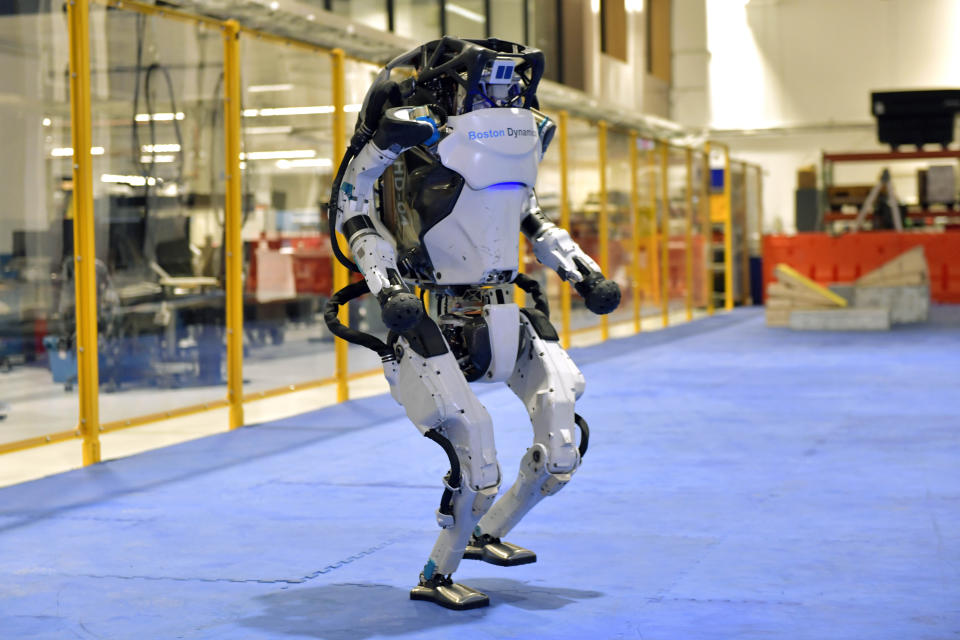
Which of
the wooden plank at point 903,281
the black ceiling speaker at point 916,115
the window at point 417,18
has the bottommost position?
the wooden plank at point 903,281

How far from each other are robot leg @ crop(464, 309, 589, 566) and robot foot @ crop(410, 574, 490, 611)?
44 centimetres

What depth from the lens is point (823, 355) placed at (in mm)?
14359

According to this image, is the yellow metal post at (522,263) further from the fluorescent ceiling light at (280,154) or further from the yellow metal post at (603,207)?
the fluorescent ceiling light at (280,154)

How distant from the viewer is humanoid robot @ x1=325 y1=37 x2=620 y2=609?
4465 mm

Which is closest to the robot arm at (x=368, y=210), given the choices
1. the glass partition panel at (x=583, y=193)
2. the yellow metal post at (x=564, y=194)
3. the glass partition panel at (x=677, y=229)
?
the yellow metal post at (x=564, y=194)

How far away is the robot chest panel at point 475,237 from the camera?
4574 mm

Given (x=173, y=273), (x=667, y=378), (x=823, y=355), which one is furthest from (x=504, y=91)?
(x=823, y=355)

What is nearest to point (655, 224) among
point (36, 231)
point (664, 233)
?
point (664, 233)

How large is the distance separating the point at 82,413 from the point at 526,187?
422 centimetres

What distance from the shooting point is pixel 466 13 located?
71.7ft

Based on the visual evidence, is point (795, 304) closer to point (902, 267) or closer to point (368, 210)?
point (902, 267)

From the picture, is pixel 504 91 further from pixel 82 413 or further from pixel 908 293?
pixel 908 293

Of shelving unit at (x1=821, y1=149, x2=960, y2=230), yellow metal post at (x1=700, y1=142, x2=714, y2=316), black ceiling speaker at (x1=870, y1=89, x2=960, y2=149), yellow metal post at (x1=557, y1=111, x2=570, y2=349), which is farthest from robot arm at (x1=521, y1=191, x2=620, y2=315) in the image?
black ceiling speaker at (x1=870, y1=89, x2=960, y2=149)

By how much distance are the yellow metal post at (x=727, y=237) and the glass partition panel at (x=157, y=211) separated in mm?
16199
